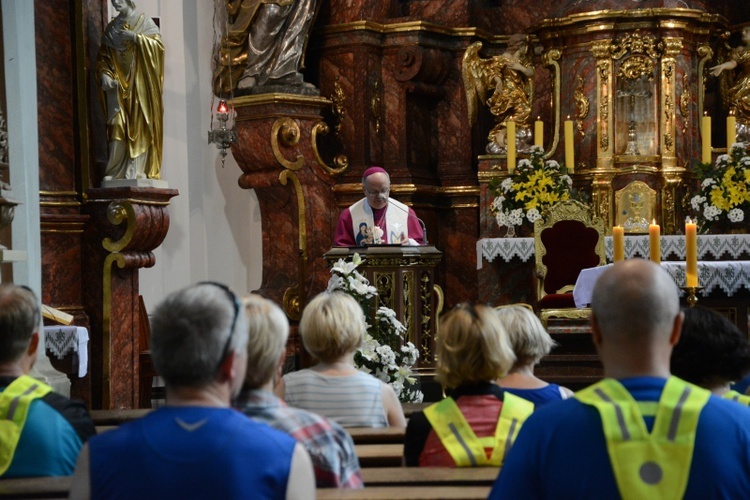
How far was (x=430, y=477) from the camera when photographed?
3.07m

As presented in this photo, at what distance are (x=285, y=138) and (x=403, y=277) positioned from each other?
158 inches

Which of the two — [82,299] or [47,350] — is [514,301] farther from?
[47,350]

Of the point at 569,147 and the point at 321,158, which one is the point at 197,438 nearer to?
the point at 569,147

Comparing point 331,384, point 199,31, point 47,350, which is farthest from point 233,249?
point 331,384

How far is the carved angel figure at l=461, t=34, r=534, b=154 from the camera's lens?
1245cm

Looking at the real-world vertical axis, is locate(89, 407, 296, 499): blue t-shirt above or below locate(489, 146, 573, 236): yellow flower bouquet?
below

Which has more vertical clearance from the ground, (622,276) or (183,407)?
(622,276)

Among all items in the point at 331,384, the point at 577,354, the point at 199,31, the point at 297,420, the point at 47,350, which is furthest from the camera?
the point at 199,31

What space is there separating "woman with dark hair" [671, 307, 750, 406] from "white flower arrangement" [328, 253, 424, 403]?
3.70m

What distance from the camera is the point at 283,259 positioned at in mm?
12320

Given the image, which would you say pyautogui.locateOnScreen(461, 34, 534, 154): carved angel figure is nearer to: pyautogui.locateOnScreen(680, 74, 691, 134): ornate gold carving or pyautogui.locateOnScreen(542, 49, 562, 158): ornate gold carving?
pyautogui.locateOnScreen(542, 49, 562, 158): ornate gold carving

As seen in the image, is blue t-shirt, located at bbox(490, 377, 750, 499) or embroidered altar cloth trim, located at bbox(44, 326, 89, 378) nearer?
blue t-shirt, located at bbox(490, 377, 750, 499)

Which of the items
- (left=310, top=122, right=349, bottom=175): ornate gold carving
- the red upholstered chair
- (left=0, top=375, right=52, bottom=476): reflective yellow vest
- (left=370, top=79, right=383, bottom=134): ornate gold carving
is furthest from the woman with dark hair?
(left=370, top=79, right=383, bottom=134): ornate gold carving

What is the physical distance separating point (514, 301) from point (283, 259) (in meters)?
Result: 2.28
